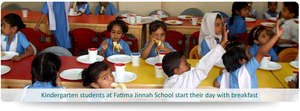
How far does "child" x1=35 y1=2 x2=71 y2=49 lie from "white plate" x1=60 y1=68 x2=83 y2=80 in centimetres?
187

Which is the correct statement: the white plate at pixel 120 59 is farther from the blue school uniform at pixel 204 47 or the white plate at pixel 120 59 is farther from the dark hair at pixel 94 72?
the blue school uniform at pixel 204 47

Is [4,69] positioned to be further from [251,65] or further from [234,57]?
[251,65]

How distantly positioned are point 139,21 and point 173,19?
58 cm

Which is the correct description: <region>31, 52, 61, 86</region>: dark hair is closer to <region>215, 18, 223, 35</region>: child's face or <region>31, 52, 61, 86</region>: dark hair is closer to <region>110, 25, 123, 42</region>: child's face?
<region>110, 25, 123, 42</region>: child's face

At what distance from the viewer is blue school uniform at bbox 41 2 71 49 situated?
4043 mm

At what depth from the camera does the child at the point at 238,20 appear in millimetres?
4000

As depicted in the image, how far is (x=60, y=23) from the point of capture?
4.07 m

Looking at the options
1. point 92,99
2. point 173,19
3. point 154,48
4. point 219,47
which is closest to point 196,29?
point 173,19

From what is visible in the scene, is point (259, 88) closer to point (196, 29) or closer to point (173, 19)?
point (196, 29)

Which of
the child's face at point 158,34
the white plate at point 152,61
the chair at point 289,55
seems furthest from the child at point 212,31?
the white plate at point 152,61

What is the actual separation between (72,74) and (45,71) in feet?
1.32

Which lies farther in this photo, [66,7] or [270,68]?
[66,7]

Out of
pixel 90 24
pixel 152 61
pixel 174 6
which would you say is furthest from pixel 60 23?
pixel 174 6

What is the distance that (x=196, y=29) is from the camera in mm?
4199
